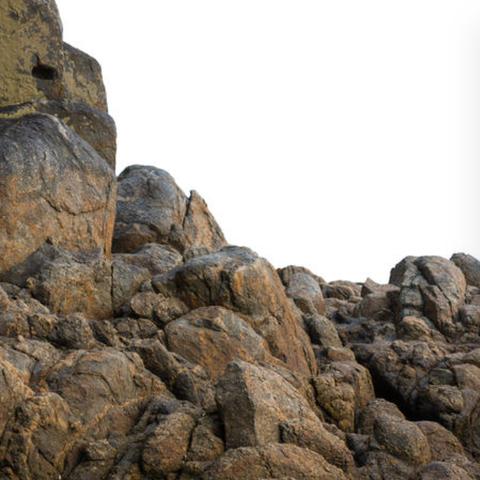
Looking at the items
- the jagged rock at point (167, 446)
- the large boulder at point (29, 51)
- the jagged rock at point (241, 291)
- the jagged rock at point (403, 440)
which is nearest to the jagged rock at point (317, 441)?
the jagged rock at point (167, 446)

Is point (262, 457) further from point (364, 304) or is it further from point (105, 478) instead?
point (364, 304)

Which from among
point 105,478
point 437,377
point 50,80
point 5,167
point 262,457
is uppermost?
point 50,80

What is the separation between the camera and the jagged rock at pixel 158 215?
3881 cm

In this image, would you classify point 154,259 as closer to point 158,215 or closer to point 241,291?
point 241,291

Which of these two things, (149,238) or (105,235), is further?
(149,238)

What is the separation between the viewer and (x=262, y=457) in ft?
58.3

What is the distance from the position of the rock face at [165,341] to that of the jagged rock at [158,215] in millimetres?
119

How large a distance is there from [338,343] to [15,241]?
18.2 metres

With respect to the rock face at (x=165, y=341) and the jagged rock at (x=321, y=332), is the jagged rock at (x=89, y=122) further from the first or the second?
the jagged rock at (x=321, y=332)

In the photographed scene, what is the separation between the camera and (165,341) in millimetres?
25469

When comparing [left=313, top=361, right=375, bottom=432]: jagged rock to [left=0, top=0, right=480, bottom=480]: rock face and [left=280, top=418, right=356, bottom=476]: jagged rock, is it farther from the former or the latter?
[left=280, top=418, right=356, bottom=476]: jagged rock

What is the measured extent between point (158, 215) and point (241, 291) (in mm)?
13992

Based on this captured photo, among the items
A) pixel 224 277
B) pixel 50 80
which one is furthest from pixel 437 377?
pixel 50 80

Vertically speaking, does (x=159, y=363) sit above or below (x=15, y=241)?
below
